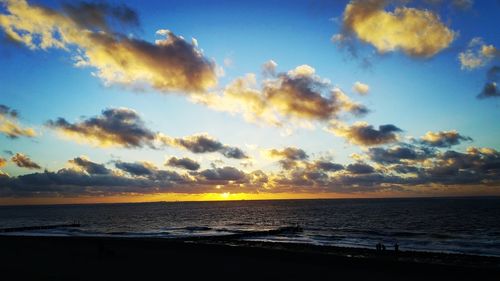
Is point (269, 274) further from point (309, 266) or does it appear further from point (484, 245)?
point (484, 245)

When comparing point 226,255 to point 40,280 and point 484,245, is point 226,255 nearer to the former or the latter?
point 40,280

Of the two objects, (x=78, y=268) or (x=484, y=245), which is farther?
(x=484, y=245)

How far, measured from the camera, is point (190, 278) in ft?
85.9

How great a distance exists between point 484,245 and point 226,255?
3969 centimetres

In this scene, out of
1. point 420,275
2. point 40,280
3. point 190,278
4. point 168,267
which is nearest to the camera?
point 40,280

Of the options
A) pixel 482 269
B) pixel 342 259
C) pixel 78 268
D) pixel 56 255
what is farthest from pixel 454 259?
pixel 56 255

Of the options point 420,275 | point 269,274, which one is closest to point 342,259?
point 420,275

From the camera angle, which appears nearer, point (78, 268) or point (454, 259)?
point (78, 268)

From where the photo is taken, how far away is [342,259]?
3619 cm

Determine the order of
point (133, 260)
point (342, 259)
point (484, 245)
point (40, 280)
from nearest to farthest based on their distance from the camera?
1. point (40, 280)
2. point (133, 260)
3. point (342, 259)
4. point (484, 245)

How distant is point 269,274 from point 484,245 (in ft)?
140

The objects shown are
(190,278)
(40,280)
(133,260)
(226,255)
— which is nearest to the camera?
(40,280)

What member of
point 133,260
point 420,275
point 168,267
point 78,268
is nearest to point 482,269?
point 420,275

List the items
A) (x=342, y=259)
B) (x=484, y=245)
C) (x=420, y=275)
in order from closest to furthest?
(x=420, y=275) < (x=342, y=259) < (x=484, y=245)
